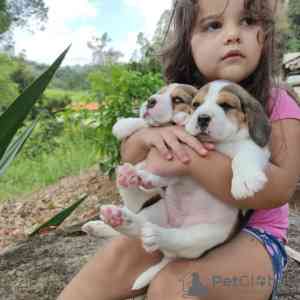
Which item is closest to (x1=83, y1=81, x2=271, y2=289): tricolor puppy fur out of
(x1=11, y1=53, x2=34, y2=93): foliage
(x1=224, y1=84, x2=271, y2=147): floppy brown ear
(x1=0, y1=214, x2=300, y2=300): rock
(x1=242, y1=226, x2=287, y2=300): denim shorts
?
(x1=224, y1=84, x2=271, y2=147): floppy brown ear

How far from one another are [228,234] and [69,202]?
3.51 m

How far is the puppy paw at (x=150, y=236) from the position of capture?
112 cm

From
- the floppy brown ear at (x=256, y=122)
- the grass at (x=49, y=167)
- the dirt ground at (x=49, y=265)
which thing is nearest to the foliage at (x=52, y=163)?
the grass at (x=49, y=167)

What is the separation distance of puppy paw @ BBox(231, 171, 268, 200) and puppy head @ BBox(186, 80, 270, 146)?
0.11 meters

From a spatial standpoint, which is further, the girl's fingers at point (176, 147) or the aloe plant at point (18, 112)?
the aloe plant at point (18, 112)

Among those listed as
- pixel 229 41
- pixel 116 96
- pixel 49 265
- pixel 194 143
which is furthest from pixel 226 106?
pixel 116 96

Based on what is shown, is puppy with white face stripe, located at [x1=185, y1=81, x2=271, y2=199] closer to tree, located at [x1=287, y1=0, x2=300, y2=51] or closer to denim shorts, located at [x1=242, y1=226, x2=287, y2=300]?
denim shorts, located at [x1=242, y1=226, x2=287, y2=300]

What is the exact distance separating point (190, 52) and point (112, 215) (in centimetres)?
67

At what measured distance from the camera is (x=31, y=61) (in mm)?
10586

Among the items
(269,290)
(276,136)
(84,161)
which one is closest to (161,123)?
(276,136)

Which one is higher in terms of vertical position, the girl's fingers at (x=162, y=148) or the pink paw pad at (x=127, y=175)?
the girl's fingers at (x=162, y=148)

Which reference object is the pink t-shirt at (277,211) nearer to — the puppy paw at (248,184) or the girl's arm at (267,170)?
the girl's arm at (267,170)

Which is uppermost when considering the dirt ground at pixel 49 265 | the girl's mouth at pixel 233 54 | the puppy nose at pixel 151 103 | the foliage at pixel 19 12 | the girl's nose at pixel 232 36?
the foliage at pixel 19 12

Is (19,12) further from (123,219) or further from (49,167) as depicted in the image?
(123,219)
